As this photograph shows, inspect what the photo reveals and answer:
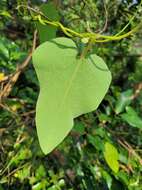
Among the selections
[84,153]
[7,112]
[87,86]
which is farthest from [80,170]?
[87,86]

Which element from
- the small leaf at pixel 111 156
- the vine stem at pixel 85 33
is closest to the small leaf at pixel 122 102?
the small leaf at pixel 111 156

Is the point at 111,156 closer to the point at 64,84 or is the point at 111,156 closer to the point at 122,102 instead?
the point at 122,102

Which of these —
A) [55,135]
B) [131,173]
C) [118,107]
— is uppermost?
[55,135]

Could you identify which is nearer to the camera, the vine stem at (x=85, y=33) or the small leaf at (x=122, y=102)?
the vine stem at (x=85, y=33)

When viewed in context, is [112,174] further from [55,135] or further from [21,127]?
[55,135]

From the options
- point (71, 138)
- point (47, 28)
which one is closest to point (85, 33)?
point (47, 28)

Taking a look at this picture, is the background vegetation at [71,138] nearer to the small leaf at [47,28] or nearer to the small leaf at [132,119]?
the small leaf at [132,119]
